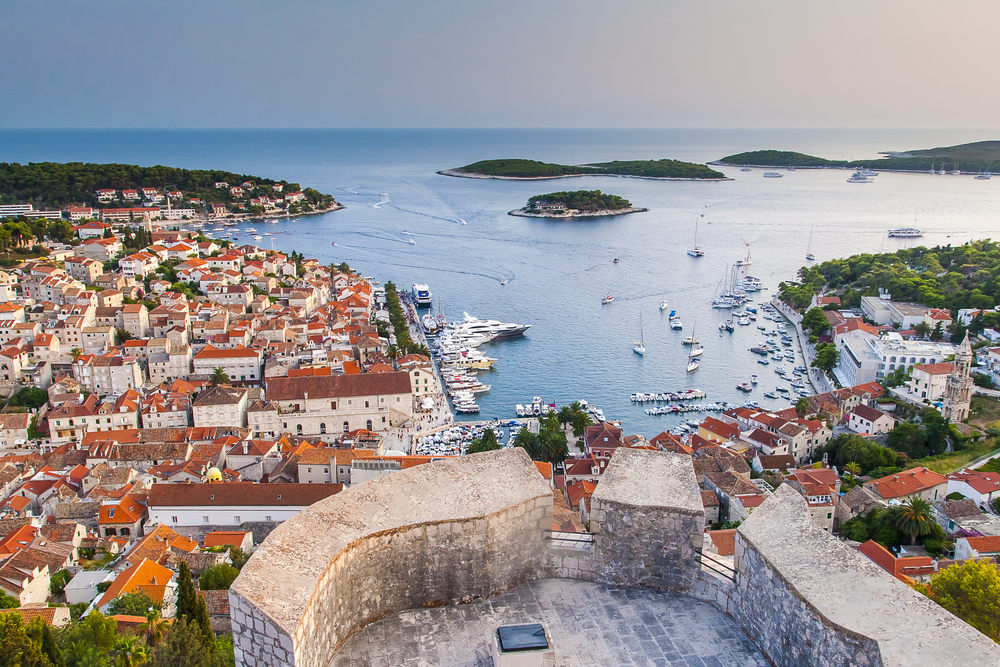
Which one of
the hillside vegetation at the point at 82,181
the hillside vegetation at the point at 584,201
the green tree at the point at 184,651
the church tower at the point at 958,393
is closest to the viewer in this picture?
the green tree at the point at 184,651

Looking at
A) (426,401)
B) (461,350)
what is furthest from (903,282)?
(426,401)

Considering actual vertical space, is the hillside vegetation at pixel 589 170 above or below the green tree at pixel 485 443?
above

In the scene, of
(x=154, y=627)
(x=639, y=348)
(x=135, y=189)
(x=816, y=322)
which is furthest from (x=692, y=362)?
(x=135, y=189)

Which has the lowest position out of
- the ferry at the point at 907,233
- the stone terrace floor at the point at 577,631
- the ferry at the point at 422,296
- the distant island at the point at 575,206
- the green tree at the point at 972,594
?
the ferry at the point at 422,296

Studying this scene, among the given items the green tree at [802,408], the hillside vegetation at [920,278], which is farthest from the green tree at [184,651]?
the hillside vegetation at [920,278]

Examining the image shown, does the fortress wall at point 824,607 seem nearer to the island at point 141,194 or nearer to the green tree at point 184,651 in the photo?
the green tree at point 184,651

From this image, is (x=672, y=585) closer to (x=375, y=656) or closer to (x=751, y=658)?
(x=751, y=658)
